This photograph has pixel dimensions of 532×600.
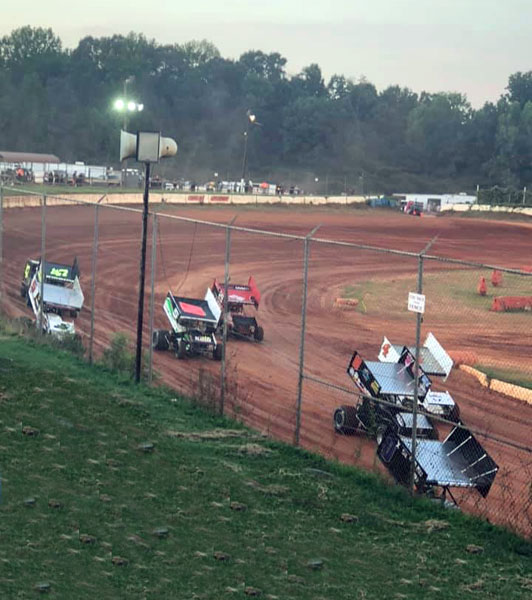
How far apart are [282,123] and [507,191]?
58.6 meters

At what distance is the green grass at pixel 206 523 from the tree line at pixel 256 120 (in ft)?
298

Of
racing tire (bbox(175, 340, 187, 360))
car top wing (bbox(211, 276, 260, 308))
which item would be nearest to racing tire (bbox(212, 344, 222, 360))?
racing tire (bbox(175, 340, 187, 360))

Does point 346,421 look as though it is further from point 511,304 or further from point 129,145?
point 511,304

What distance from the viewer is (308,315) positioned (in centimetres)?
2648

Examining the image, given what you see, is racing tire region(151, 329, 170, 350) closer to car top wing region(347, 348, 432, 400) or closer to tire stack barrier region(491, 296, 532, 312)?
car top wing region(347, 348, 432, 400)

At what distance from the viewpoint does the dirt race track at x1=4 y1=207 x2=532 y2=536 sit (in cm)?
1460

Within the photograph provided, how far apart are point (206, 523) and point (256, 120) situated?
432ft

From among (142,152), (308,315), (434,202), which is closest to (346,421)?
(142,152)

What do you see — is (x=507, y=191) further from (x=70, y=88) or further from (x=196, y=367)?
(x=70, y=88)

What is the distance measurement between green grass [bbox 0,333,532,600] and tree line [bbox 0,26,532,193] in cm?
9079

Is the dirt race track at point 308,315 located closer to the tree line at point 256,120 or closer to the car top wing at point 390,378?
the car top wing at point 390,378

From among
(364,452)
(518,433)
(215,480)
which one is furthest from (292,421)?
Result: (215,480)

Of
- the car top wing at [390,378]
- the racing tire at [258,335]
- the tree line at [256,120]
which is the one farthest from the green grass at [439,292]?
the tree line at [256,120]

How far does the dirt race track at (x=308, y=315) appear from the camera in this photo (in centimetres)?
1460
